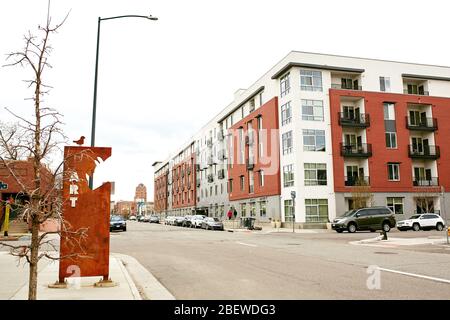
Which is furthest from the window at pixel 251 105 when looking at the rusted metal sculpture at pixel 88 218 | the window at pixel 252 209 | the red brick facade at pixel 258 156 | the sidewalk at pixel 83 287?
the rusted metal sculpture at pixel 88 218

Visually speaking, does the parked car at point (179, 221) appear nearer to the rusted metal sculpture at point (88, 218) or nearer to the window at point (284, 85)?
the window at point (284, 85)

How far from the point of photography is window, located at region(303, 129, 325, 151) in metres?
41.2

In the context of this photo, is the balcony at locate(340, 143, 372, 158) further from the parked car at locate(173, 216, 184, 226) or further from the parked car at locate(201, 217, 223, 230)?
the parked car at locate(173, 216, 184, 226)

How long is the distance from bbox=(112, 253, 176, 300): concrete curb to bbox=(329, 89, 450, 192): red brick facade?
32.4 m

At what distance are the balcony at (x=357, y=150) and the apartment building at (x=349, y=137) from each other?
0.33ft

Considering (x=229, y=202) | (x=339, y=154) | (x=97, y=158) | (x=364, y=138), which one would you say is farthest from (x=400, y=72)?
(x=97, y=158)

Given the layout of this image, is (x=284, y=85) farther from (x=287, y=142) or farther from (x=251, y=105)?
(x=251, y=105)

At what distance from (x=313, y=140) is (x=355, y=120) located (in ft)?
17.2

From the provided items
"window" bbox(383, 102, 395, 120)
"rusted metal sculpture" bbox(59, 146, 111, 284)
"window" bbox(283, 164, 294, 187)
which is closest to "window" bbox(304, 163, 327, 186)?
"window" bbox(283, 164, 294, 187)

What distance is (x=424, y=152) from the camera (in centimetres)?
4550

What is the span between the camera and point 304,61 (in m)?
42.4

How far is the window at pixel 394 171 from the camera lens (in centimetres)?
4368
